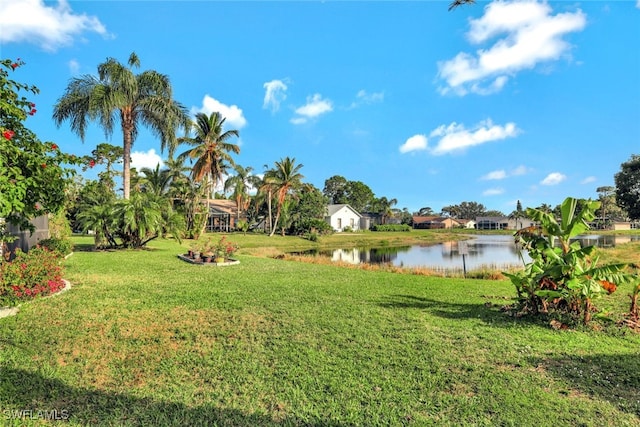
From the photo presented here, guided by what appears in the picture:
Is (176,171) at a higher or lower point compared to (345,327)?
higher

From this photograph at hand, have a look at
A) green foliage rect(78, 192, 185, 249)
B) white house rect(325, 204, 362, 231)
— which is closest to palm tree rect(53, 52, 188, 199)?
green foliage rect(78, 192, 185, 249)

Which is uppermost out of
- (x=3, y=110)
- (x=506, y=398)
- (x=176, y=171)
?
(x=176, y=171)

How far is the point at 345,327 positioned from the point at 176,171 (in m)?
36.5

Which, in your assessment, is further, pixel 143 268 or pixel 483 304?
pixel 143 268

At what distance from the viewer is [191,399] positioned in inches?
133

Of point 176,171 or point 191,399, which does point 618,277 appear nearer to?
point 191,399

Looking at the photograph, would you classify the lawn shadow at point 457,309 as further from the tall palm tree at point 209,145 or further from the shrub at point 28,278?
the tall palm tree at point 209,145

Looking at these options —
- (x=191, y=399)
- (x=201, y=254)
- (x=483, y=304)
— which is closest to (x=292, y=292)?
(x=483, y=304)

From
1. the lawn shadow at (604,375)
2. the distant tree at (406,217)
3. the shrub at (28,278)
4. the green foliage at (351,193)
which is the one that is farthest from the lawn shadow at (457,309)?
the distant tree at (406,217)

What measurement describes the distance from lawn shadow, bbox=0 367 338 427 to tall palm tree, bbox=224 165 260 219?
43622 millimetres

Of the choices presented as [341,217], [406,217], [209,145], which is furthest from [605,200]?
[209,145]

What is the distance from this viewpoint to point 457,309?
22.9 ft
